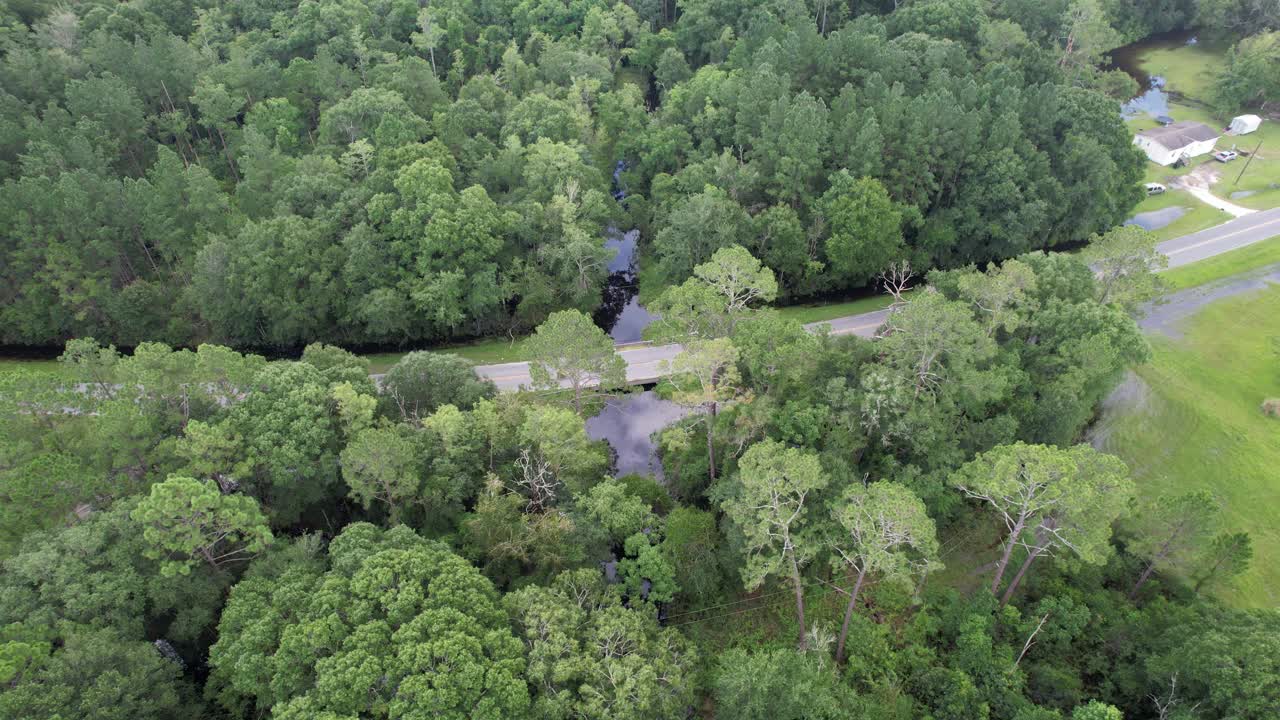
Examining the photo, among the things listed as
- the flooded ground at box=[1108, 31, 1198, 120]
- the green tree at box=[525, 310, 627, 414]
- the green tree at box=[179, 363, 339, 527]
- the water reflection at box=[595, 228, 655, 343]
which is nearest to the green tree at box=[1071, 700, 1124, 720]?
the green tree at box=[525, 310, 627, 414]

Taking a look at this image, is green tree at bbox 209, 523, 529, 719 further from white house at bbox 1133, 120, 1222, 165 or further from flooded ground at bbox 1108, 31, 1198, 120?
flooded ground at bbox 1108, 31, 1198, 120

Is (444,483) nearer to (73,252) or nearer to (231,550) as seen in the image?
(231,550)

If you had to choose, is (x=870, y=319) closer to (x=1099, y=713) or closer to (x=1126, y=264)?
(x=1126, y=264)

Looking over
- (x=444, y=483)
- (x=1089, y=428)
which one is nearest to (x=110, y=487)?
(x=444, y=483)

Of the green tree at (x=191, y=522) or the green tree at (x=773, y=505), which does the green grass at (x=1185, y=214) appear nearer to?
the green tree at (x=773, y=505)

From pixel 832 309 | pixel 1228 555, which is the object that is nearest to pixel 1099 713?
pixel 1228 555
